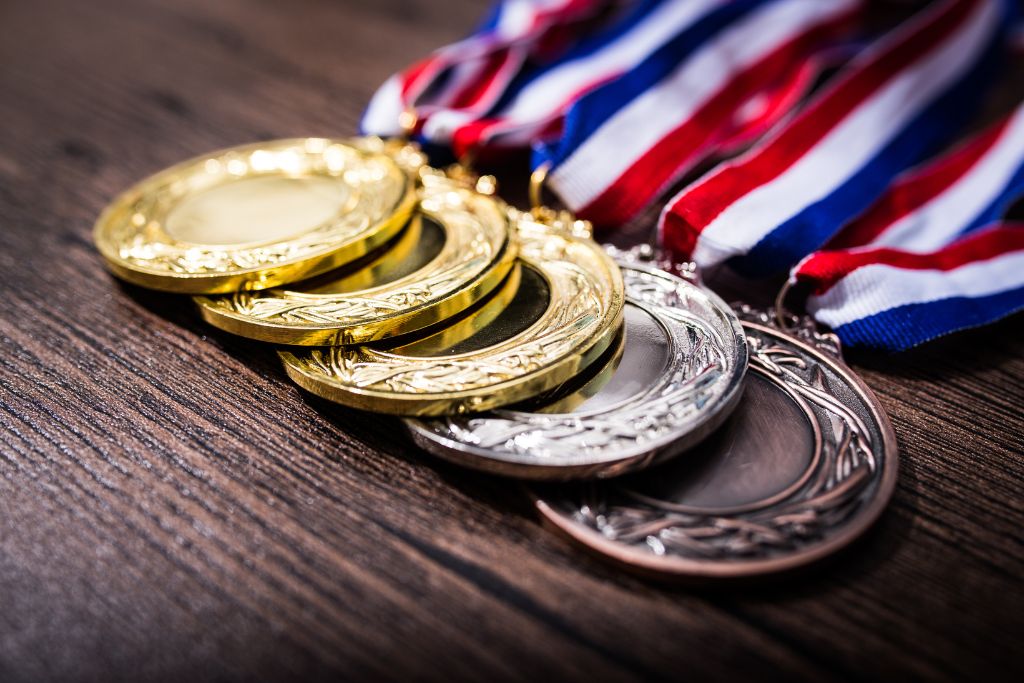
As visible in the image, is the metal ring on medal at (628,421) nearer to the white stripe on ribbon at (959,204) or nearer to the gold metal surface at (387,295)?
the gold metal surface at (387,295)

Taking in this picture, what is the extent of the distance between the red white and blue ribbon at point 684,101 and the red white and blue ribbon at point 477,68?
0.90 feet

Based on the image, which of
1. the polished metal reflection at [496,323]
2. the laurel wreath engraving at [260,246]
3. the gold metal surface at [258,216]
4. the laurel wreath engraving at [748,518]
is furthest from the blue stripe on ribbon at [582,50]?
the laurel wreath engraving at [748,518]

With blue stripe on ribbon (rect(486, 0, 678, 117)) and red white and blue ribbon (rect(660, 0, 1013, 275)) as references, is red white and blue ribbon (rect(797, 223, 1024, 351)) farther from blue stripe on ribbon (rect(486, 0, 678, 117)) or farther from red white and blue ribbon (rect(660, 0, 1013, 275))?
blue stripe on ribbon (rect(486, 0, 678, 117))

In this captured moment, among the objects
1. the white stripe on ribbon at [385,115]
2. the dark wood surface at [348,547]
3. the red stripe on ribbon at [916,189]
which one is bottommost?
the dark wood surface at [348,547]

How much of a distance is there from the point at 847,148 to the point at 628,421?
0.83 metres

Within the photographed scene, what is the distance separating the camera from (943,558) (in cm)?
84

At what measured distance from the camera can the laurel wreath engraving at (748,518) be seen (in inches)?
31.5

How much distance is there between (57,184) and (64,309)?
0.39 metres

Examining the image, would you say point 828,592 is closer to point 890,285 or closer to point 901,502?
point 901,502

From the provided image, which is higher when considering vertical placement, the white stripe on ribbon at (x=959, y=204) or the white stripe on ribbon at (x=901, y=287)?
the white stripe on ribbon at (x=959, y=204)

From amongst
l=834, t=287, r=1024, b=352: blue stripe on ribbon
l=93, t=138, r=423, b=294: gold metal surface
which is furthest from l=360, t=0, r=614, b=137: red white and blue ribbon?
l=834, t=287, r=1024, b=352: blue stripe on ribbon

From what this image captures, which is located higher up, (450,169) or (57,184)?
(450,169)

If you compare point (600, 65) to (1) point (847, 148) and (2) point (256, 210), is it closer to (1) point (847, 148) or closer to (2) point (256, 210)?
(1) point (847, 148)

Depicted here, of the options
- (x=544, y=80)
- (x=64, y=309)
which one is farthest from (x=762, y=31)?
(x=64, y=309)
